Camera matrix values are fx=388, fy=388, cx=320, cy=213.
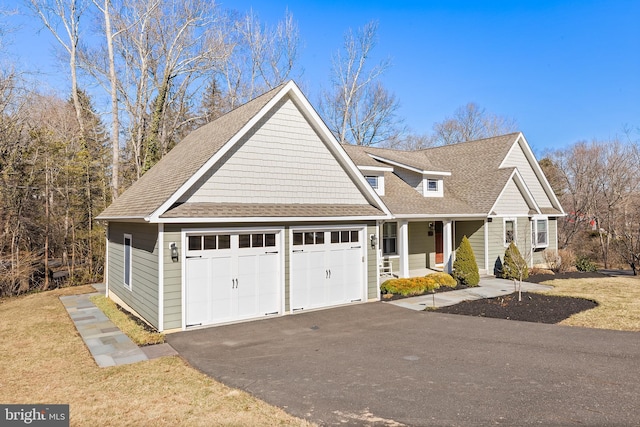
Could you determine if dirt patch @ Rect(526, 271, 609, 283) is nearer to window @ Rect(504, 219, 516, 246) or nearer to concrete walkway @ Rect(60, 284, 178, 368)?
window @ Rect(504, 219, 516, 246)

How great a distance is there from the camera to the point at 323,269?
12.0 metres

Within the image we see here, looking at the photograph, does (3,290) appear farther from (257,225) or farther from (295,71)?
(295,71)

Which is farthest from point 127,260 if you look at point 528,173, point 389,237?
point 528,173

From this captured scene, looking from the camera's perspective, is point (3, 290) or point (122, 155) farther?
point (122, 155)

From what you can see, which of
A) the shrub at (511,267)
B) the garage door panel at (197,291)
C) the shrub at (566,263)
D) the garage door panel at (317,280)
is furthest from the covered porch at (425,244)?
→ the garage door panel at (197,291)

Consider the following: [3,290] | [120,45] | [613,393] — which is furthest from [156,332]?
[120,45]

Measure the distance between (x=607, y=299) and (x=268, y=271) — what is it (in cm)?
1137

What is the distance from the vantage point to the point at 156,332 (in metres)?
9.37

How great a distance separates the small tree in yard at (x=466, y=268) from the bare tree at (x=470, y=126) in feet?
97.0

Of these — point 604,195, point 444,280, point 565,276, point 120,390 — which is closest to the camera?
point 120,390

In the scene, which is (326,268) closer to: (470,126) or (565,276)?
(565,276)

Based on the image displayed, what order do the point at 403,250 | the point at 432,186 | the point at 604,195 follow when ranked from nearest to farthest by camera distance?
the point at 403,250 < the point at 432,186 < the point at 604,195

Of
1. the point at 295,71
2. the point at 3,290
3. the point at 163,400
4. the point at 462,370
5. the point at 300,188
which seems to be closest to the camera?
the point at 163,400

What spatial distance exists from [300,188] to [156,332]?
5510 mm
